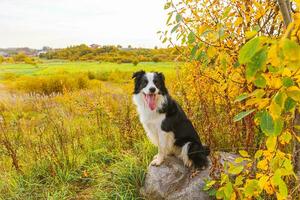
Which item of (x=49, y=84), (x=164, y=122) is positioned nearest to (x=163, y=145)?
(x=164, y=122)

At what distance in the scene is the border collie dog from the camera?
13.3 feet

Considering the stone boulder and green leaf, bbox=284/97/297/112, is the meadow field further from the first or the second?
green leaf, bbox=284/97/297/112

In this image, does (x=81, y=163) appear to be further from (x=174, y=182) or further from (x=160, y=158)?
(x=174, y=182)

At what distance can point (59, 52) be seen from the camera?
43.6 meters

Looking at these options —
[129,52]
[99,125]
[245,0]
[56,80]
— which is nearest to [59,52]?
[129,52]

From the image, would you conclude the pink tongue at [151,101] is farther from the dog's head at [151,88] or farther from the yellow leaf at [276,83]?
the yellow leaf at [276,83]

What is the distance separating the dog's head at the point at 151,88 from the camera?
4.02 meters

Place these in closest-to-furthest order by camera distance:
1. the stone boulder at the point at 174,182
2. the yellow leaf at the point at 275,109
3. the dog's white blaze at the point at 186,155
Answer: the yellow leaf at the point at 275,109, the stone boulder at the point at 174,182, the dog's white blaze at the point at 186,155

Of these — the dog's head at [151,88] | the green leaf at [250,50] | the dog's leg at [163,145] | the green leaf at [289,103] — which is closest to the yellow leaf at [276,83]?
the green leaf at [289,103]

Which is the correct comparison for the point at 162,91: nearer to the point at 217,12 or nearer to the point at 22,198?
the point at 217,12

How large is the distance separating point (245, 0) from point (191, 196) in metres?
2.06

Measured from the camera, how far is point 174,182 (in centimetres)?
390

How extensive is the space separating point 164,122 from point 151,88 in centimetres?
43

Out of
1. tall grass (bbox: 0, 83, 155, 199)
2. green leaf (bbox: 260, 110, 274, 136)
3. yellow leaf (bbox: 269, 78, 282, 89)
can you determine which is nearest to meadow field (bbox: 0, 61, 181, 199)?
tall grass (bbox: 0, 83, 155, 199)
